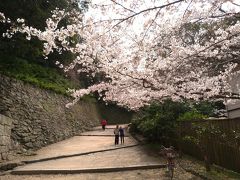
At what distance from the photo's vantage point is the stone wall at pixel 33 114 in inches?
552

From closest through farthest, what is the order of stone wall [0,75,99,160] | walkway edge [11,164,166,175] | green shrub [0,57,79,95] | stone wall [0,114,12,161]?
walkway edge [11,164,166,175], stone wall [0,114,12,161], stone wall [0,75,99,160], green shrub [0,57,79,95]

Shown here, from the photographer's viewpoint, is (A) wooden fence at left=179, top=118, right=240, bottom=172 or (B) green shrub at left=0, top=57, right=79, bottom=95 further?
(B) green shrub at left=0, top=57, right=79, bottom=95

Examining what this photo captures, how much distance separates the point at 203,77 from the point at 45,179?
19.0 ft

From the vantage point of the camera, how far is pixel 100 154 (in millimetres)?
13922

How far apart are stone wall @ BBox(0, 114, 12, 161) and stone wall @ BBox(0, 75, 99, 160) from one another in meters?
0.68

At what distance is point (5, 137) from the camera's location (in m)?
12.2

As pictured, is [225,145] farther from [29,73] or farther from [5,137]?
[29,73]

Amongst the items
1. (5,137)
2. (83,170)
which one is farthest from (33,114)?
(83,170)

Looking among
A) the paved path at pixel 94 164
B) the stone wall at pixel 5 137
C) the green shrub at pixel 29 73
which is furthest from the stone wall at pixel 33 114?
the paved path at pixel 94 164

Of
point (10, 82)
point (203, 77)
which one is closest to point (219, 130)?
point (203, 77)

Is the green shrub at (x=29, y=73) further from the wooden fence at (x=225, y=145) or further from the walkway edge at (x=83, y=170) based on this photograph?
the wooden fence at (x=225, y=145)

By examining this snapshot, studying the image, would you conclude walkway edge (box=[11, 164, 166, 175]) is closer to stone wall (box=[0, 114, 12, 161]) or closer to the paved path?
the paved path

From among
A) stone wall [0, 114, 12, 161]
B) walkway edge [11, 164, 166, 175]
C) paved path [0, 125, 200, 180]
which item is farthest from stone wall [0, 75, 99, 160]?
walkway edge [11, 164, 166, 175]

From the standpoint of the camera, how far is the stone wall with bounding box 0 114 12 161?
38.4 ft
